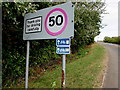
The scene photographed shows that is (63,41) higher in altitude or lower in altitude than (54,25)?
lower

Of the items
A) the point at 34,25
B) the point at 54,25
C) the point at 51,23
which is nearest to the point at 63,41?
the point at 54,25

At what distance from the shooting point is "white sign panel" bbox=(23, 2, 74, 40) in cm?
279

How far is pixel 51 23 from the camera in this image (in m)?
3.11

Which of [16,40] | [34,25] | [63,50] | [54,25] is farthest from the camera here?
[16,40]

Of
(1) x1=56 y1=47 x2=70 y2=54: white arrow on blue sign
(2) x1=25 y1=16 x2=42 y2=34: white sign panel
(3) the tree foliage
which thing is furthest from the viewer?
(3) the tree foliage

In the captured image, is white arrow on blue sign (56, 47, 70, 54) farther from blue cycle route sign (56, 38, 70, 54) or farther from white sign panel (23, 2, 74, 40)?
white sign panel (23, 2, 74, 40)

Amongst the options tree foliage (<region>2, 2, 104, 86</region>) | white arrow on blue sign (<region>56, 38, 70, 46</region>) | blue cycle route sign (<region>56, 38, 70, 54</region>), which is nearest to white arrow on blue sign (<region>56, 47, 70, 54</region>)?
blue cycle route sign (<region>56, 38, 70, 54</region>)

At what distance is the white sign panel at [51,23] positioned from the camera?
2795mm

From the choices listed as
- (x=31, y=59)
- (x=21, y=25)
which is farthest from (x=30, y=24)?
(x=31, y=59)

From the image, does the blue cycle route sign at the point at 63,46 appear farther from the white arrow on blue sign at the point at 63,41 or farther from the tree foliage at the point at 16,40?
the tree foliage at the point at 16,40

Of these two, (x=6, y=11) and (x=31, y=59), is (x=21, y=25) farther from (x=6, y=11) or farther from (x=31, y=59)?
(x=31, y=59)

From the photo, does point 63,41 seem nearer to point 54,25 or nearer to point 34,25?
point 54,25

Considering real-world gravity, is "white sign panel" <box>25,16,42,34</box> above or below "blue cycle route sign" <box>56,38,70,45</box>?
above

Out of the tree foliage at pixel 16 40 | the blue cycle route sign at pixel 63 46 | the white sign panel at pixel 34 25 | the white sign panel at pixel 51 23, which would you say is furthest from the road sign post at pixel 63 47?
the tree foliage at pixel 16 40
